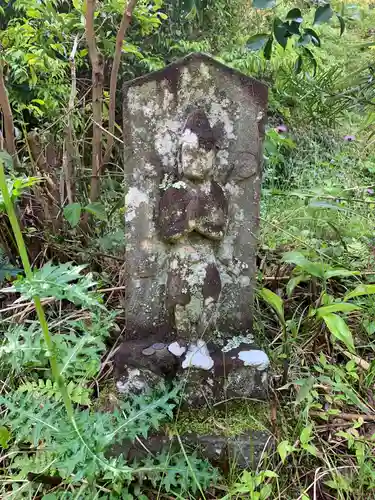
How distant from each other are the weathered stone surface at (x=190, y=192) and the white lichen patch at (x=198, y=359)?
0.05 meters

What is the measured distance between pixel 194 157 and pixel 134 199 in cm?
25

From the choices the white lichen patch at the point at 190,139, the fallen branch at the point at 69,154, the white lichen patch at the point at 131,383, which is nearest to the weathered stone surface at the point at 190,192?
the white lichen patch at the point at 190,139

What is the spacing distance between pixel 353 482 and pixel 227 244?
82 centimetres

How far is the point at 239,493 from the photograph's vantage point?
1.40 m

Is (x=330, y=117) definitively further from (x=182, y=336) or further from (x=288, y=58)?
(x=182, y=336)

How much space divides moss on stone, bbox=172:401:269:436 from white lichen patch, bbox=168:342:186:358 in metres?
0.19

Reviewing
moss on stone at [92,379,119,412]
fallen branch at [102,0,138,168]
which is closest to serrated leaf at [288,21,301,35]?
fallen branch at [102,0,138,168]

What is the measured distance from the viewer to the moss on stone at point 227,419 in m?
1.51

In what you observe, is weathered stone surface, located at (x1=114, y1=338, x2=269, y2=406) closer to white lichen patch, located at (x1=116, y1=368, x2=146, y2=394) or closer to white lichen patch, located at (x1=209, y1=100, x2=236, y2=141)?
white lichen patch, located at (x1=116, y1=368, x2=146, y2=394)

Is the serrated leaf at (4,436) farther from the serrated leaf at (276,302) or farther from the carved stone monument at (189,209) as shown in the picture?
the serrated leaf at (276,302)

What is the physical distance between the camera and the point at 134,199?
159cm

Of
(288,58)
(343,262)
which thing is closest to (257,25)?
(288,58)

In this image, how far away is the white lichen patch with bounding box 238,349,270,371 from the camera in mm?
1551

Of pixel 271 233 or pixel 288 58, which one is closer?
pixel 271 233
